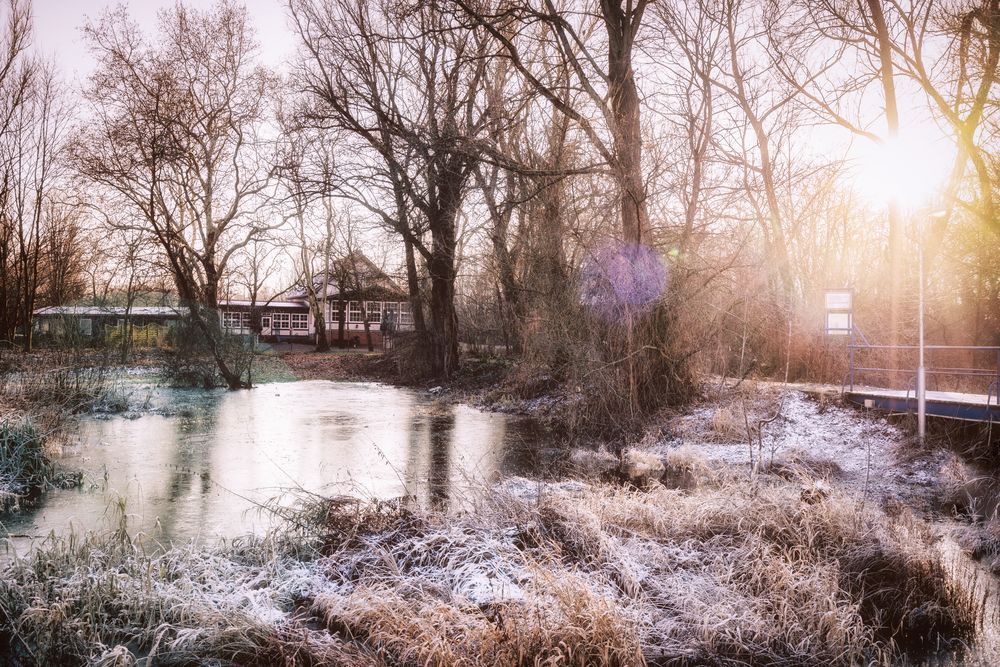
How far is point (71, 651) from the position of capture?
5211 mm

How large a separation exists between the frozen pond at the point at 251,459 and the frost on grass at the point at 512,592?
1352mm

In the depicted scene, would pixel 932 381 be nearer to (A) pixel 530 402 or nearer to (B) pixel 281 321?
(A) pixel 530 402

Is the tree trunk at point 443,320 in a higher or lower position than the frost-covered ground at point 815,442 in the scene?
higher

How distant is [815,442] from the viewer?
12.8 m

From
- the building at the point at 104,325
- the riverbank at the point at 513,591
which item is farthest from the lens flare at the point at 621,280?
the building at the point at 104,325

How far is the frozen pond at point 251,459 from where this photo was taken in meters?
8.52

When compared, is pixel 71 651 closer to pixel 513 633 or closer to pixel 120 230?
pixel 513 633

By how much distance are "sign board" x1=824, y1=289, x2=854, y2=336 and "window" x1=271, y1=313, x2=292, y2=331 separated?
48.6 meters

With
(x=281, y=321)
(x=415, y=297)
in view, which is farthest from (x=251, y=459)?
(x=281, y=321)

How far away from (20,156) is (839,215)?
34.5 meters

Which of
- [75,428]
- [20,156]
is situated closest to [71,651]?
[75,428]

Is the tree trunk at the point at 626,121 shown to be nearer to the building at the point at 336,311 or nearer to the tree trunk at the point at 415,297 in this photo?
the tree trunk at the point at 415,297

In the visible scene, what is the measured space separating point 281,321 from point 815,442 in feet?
175

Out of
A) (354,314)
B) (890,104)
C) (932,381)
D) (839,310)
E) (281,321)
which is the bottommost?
(932,381)
